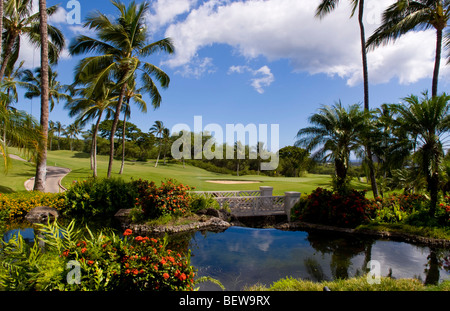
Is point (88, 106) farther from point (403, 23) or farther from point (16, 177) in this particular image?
point (403, 23)

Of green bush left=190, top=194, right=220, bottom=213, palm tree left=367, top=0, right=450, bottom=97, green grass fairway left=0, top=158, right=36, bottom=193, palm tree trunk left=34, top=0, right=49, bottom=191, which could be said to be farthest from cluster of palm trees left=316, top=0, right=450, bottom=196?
green grass fairway left=0, top=158, right=36, bottom=193

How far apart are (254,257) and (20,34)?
65.7 ft

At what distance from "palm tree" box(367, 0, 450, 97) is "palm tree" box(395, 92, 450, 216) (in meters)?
4.81

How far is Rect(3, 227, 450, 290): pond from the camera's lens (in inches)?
233

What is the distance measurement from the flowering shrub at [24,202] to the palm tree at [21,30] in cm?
811

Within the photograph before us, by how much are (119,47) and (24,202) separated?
10.5 metres

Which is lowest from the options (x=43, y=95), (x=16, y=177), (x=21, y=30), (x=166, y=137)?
(x=16, y=177)

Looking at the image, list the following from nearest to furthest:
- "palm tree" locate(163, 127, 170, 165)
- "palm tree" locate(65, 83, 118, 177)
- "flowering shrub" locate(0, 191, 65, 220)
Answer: "flowering shrub" locate(0, 191, 65, 220), "palm tree" locate(65, 83, 118, 177), "palm tree" locate(163, 127, 170, 165)

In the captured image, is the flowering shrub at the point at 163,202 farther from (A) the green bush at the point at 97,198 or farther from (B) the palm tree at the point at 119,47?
(B) the palm tree at the point at 119,47

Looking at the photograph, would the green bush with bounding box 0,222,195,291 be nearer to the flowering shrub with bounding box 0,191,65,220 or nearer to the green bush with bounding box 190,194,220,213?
the green bush with bounding box 190,194,220,213

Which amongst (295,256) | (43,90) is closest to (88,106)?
(43,90)

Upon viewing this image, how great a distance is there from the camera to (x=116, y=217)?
11375mm

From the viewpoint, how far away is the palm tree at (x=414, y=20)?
13.9 m

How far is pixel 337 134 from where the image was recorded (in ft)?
42.1
